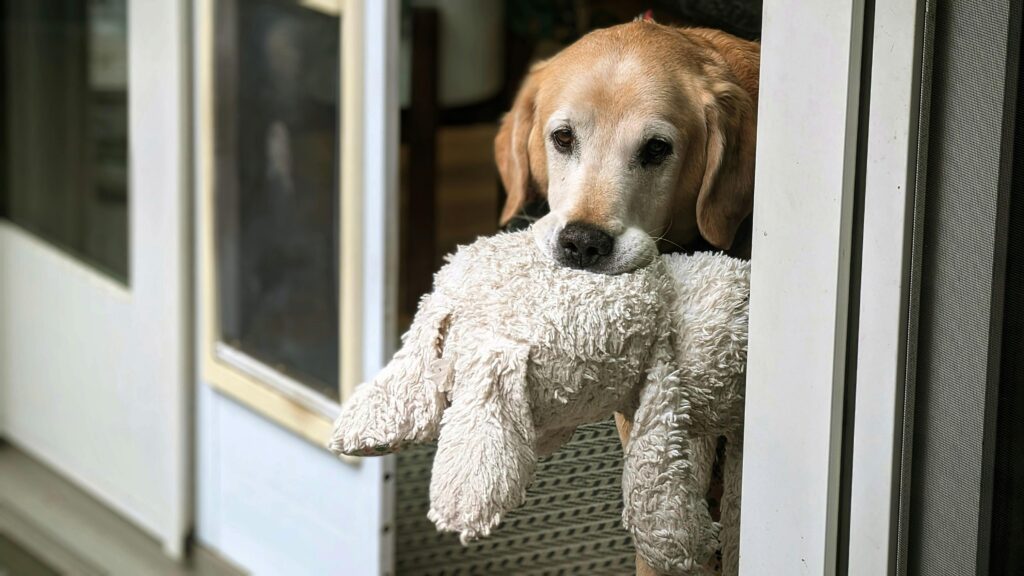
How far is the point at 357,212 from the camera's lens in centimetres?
167

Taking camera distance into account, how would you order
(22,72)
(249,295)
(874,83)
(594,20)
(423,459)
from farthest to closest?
(22,72) → (249,295) → (423,459) → (594,20) → (874,83)

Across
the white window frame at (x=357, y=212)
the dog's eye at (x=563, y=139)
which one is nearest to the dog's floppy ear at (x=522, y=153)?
the dog's eye at (x=563, y=139)

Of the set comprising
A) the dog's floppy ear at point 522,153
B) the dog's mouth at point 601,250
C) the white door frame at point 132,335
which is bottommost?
the white door frame at point 132,335

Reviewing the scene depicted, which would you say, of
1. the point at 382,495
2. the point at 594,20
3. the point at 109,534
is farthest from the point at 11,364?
the point at 594,20

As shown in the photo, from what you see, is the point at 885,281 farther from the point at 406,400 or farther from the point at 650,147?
the point at 406,400

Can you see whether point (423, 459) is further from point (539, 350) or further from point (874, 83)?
point (874, 83)

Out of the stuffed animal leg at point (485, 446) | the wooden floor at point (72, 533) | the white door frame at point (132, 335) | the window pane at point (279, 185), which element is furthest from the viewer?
the wooden floor at point (72, 533)

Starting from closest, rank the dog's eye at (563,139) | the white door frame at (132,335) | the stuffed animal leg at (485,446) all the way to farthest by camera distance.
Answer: the stuffed animal leg at (485,446)
the dog's eye at (563,139)
the white door frame at (132,335)

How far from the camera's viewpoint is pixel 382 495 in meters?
1.67

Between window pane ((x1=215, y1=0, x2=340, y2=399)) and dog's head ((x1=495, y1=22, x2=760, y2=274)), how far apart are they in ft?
2.84

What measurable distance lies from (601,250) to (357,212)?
33.9 inches

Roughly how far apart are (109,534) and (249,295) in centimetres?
63

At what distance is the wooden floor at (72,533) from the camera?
2164 mm

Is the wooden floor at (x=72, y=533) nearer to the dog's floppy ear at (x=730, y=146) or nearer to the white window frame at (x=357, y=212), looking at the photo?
the white window frame at (x=357, y=212)
